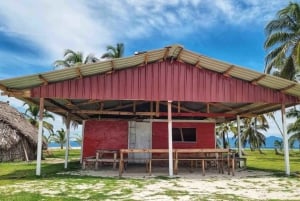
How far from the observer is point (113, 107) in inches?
722

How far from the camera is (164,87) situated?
43.9 feet

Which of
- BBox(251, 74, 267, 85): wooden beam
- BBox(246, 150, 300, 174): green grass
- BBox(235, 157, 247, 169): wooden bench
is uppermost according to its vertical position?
BBox(251, 74, 267, 85): wooden beam

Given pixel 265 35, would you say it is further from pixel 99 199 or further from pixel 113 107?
pixel 99 199

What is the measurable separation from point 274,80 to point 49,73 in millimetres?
8458

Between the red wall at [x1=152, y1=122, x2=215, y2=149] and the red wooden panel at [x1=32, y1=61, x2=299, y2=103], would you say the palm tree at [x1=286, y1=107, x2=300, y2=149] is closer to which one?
the red wall at [x1=152, y1=122, x2=215, y2=149]

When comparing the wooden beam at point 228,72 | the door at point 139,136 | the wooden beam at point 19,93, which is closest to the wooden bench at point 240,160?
the wooden beam at point 228,72

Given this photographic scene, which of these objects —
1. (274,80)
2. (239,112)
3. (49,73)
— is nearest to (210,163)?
(239,112)

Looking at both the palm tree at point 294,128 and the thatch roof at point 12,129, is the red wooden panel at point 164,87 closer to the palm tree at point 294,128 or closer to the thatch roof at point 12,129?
the thatch roof at point 12,129

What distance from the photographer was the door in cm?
1834

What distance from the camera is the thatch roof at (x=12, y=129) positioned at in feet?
73.5

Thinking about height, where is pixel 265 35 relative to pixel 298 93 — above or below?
above

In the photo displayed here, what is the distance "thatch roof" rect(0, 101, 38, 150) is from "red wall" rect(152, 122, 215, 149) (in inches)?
413

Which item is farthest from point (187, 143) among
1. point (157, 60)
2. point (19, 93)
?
point (19, 93)

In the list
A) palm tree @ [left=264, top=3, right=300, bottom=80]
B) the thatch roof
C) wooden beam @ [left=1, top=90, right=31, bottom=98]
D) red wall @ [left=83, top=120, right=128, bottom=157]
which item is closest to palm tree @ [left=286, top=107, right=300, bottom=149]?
palm tree @ [left=264, top=3, right=300, bottom=80]
